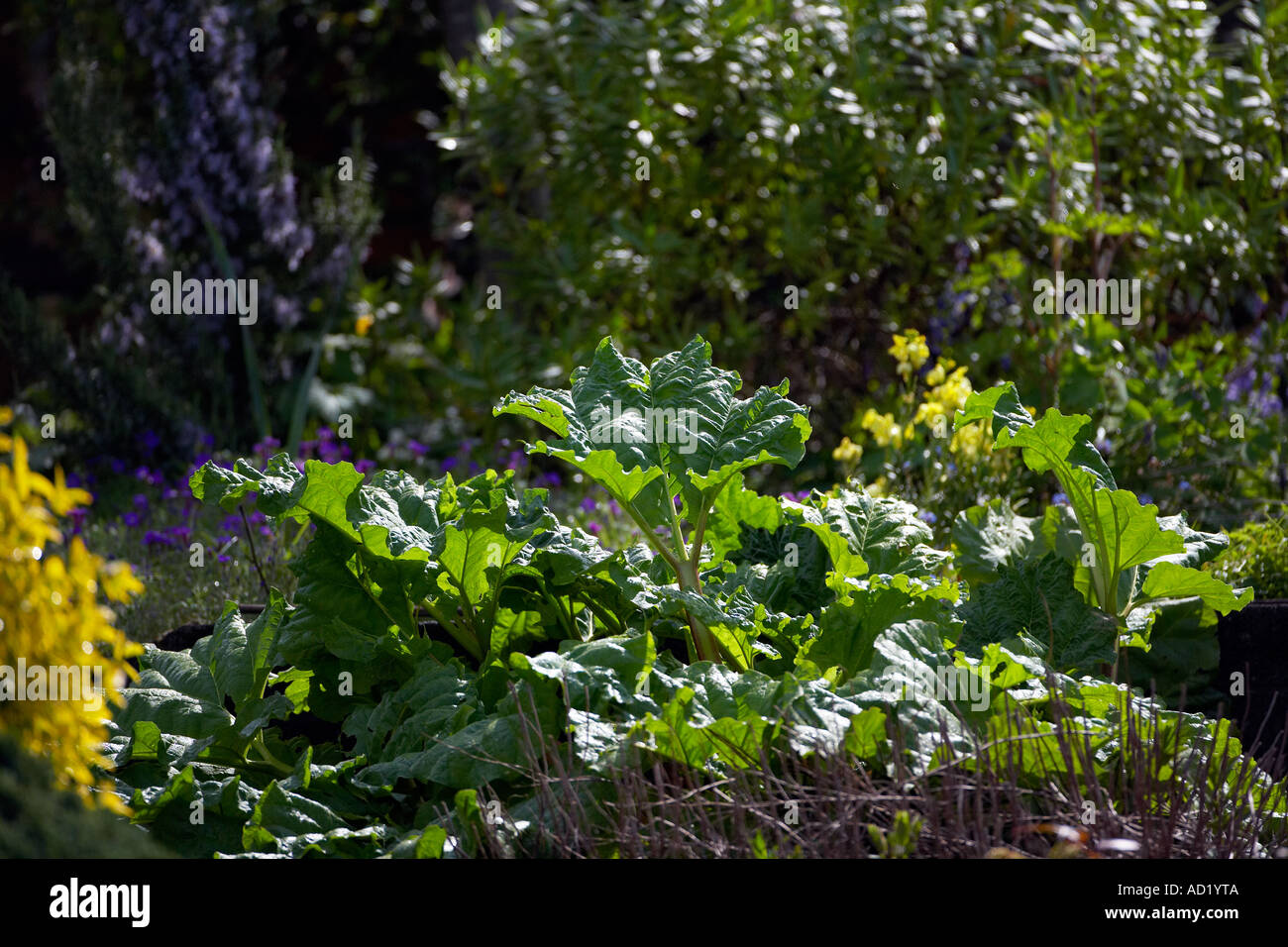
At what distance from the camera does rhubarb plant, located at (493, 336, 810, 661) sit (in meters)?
2.34

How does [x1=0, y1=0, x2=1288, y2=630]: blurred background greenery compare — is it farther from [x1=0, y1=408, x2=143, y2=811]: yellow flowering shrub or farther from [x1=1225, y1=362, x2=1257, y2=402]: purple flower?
[x1=0, y1=408, x2=143, y2=811]: yellow flowering shrub

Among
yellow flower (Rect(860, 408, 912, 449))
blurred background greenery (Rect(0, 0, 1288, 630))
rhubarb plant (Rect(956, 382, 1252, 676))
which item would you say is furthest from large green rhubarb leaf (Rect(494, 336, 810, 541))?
blurred background greenery (Rect(0, 0, 1288, 630))

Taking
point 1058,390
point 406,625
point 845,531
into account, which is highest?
point 1058,390

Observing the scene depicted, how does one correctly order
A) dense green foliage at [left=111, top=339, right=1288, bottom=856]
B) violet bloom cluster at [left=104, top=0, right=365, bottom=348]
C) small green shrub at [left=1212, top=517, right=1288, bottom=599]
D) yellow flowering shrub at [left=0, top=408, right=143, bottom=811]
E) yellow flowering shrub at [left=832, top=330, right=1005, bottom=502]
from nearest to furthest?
1. yellow flowering shrub at [left=0, top=408, right=143, bottom=811]
2. dense green foliage at [left=111, top=339, right=1288, bottom=856]
3. small green shrub at [left=1212, top=517, right=1288, bottom=599]
4. yellow flowering shrub at [left=832, top=330, right=1005, bottom=502]
5. violet bloom cluster at [left=104, top=0, right=365, bottom=348]

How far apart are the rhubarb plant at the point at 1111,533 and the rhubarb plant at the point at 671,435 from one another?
0.42 meters

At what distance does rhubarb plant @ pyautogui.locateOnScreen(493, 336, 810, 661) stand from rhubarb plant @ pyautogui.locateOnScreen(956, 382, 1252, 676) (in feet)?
1.37

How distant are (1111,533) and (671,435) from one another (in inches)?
34.9

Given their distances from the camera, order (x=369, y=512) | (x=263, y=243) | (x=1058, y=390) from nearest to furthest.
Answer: (x=369, y=512) < (x=1058, y=390) < (x=263, y=243)

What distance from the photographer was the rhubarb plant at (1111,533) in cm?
238

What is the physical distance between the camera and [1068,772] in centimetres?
194
